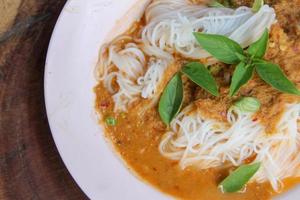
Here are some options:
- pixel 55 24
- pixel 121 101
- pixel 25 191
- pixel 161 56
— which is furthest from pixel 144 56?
pixel 25 191

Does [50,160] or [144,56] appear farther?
[144,56]

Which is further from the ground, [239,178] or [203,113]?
[203,113]

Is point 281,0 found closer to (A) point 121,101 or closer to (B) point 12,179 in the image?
(A) point 121,101

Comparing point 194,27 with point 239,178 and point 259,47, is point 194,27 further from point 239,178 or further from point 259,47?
point 239,178

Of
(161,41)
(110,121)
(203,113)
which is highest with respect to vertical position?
(161,41)

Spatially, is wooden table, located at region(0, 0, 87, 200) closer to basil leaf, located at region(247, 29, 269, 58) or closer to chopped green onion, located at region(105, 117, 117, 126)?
chopped green onion, located at region(105, 117, 117, 126)

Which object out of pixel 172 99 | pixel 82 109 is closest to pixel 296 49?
pixel 172 99

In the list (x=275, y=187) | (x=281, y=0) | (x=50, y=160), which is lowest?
(x=275, y=187)
